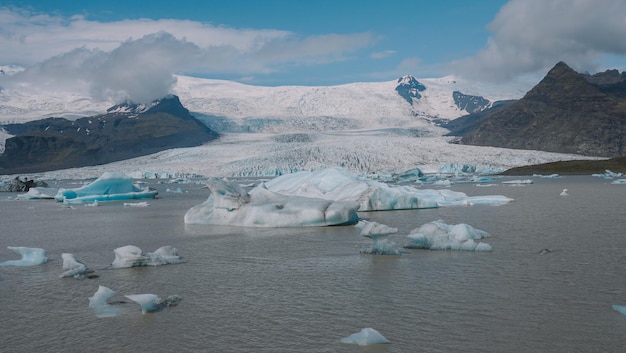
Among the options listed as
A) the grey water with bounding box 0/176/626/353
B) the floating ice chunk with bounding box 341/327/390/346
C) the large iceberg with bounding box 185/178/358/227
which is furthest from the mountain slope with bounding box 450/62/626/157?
the floating ice chunk with bounding box 341/327/390/346

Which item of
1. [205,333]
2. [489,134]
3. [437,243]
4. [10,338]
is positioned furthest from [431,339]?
[489,134]

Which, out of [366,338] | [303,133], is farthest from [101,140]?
[366,338]

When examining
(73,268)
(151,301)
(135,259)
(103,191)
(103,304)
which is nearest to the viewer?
(151,301)

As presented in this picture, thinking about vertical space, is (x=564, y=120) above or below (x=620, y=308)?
above

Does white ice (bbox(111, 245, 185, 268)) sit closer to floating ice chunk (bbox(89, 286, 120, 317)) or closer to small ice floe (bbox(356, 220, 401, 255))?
floating ice chunk (bbox(89, 286, 120, 317))

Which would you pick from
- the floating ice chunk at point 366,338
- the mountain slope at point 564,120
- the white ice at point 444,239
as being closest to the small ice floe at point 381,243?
the white ice at point 444,239

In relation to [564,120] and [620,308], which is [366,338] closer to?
[620,308]
